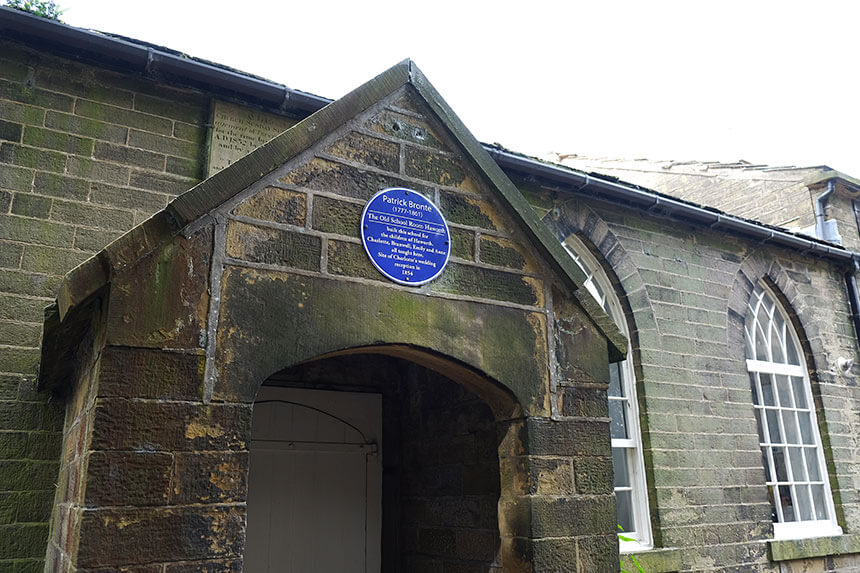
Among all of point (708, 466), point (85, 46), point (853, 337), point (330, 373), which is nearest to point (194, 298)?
point (330, 373)

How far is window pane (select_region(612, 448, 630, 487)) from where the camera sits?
23.7 ft

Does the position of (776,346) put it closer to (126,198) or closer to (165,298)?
(126,198)

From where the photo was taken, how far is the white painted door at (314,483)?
4970 millimetres

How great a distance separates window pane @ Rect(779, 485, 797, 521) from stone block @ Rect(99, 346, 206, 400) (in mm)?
7895

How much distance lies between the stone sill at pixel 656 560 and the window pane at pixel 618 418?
120 centimetres

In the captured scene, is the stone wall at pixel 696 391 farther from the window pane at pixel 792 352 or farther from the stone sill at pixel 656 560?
the window pane at pixel 792 352

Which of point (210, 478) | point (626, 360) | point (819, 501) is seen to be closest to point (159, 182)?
point (210, 478)

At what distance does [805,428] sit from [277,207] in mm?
8342

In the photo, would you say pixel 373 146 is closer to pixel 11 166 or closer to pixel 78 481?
pixel 78 481

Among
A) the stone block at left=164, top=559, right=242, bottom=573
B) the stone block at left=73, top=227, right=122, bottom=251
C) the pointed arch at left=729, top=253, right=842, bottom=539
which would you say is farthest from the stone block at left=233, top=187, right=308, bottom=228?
the pointed arch at left=729, top=253, right=842, bottom=539

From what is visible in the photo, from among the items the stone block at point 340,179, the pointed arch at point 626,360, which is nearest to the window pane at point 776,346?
the pointed arch at point 626,360

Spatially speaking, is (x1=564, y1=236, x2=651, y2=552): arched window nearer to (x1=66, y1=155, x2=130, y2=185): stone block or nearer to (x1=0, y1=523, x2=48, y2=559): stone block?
(x1=66, y1=155, x2=130, y2=185): stone block

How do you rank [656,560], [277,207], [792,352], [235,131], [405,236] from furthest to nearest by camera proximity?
[792,352] < [656,560] < [235,131] < [405,236] < [277,207]

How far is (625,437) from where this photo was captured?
7348 mm
